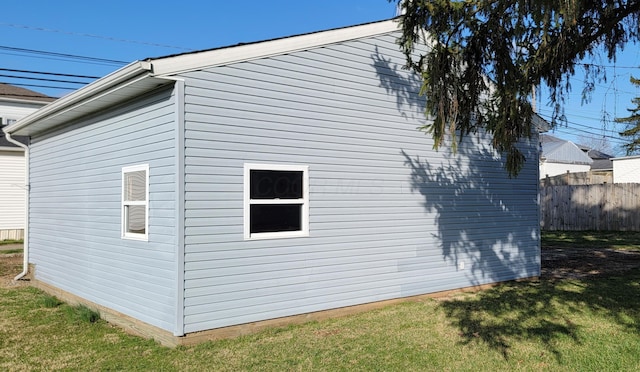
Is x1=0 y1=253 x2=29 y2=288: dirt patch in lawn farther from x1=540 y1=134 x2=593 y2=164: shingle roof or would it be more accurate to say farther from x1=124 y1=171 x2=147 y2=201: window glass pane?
x1=540 y1=134 x2=593 y2=164: shingle roof

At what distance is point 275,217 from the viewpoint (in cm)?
644

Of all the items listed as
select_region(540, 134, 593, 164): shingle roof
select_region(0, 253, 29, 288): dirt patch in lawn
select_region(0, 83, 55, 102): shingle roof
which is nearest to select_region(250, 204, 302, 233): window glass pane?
select_region(0, 253, 29, 288): dirt patch in lawn

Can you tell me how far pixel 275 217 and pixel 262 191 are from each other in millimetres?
391

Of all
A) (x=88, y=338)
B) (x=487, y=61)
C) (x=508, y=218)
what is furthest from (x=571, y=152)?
(x=88, y=338)

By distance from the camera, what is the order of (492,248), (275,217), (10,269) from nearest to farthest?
1. (275,217)
2. (492,248)
3. (10,269)

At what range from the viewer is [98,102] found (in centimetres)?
694

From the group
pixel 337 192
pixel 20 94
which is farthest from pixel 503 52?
pixel 20 94

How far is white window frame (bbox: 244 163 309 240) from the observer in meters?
6.13

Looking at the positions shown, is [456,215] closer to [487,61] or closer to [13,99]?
[487,61]

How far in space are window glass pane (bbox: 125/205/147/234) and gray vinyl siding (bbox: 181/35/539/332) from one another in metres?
1.13

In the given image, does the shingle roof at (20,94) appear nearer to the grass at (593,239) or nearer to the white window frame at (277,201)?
the white window frame at (277,201)

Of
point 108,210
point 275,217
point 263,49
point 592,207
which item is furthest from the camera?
point 592,207

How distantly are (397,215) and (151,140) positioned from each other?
3.77 meters

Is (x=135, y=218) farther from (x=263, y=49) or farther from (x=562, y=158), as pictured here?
(x=562, y=158)
